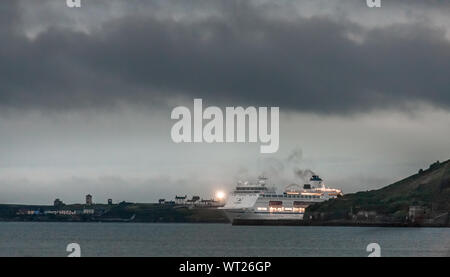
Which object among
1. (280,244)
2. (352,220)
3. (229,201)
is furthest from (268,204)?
(280,244)

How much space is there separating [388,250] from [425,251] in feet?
13.8

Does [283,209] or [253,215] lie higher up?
[283,209]

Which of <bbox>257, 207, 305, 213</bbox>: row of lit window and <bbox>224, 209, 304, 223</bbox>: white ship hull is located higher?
<bbox>257, 207, 305, 213</bbox>: row of lit window

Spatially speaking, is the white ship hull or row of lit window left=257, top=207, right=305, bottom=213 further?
row of lit window left=257, top=207, right=305, bottom=213

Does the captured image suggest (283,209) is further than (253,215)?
Yes

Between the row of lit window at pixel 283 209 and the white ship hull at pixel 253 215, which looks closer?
the white ship hull at pixel 253 215

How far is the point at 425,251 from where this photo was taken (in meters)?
84.6

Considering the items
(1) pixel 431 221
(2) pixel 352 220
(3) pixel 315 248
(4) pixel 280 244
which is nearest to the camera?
(3) pixel 315 248

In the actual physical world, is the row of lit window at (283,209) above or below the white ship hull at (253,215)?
above
